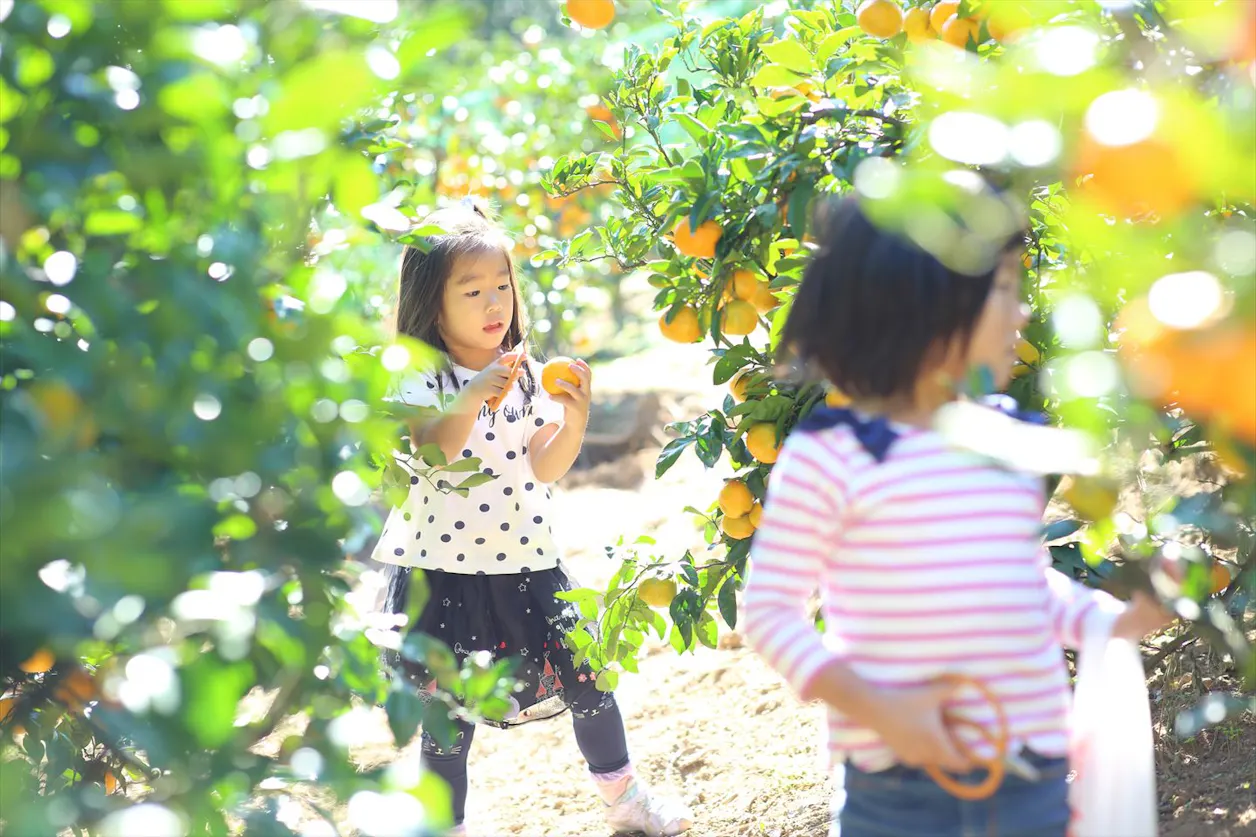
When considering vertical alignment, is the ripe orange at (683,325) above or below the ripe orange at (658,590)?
above

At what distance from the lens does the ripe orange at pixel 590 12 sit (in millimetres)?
2373

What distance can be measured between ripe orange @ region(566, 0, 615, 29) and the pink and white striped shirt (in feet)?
4.27

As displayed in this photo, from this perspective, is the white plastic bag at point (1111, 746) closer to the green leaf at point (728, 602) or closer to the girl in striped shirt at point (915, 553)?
the girl in striped shirt at point (915, 553)

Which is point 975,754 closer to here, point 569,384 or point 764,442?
point 764,442

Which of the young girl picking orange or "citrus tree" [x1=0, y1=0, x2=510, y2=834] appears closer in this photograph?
"citrus tree" [x1=0, y1=0, x2=510, y2=834]

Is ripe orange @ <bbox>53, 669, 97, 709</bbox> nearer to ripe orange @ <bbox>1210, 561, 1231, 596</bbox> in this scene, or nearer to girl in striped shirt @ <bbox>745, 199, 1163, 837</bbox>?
girl in striped shirt @ <bbox>745, 199, 1163, 837</bbox>

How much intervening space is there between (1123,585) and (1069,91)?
600 mm

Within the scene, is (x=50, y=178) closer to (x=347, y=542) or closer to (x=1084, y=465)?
(x=347, y=542)

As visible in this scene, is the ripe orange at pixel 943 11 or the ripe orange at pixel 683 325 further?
the ripe orange at pixel 683 325

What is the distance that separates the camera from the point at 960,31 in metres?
1.78

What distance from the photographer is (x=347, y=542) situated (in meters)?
1.26

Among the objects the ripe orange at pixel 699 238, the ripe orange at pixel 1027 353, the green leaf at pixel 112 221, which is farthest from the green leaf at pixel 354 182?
the ripe orange at pixel 1027 353

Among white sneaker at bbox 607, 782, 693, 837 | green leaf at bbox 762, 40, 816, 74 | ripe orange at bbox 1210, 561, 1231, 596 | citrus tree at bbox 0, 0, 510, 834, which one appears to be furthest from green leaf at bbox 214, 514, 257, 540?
white sneaker at bbox 607, 782, 693, 837

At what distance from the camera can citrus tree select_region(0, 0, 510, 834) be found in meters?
0.96
